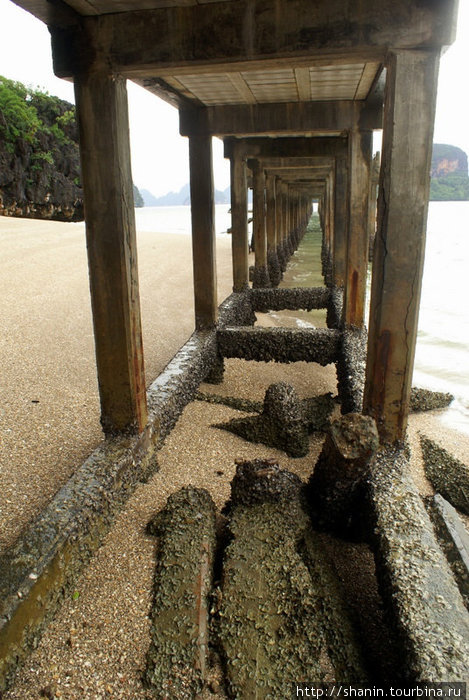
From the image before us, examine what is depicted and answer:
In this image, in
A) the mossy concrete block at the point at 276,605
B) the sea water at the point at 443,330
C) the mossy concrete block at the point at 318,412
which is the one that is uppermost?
the mossy concrete block at the point at 276,605

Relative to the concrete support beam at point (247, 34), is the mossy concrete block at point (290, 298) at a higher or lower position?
lower

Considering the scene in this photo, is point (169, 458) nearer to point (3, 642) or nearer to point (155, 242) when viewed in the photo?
point (3, 642)

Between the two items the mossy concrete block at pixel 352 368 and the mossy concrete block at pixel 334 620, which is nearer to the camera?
the mossy concrete block at pixel 334 620

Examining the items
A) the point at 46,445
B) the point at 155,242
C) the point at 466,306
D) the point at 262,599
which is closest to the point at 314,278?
the point at 466,306

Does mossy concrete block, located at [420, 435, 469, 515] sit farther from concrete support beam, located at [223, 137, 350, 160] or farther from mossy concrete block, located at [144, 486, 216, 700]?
concrete support beam, located at [223, 137, 350, 160]

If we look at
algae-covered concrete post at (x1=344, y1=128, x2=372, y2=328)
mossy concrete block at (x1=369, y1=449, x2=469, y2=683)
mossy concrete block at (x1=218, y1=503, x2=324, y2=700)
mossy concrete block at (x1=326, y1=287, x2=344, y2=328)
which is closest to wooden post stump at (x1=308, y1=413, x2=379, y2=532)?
mossy concrete block at (x1=369, y1=449, x2=469, y2=683)

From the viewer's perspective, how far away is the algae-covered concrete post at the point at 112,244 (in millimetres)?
2973

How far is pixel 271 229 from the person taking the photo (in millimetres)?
13445

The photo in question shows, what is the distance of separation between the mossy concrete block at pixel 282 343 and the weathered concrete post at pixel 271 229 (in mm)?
7706

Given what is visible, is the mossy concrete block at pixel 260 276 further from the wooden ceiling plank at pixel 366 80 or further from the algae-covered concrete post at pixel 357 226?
the wooden ceiling plank at pixel 366 80

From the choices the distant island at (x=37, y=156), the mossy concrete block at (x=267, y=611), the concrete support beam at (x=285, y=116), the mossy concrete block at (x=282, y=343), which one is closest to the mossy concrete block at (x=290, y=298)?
the mossy concrete block at (x=282, y=343)

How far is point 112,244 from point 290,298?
17.3 ft

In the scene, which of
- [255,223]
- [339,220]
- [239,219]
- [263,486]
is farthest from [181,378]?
[255,223]

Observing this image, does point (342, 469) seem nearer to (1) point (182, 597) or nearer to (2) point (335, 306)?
(1) point (182, 597)
